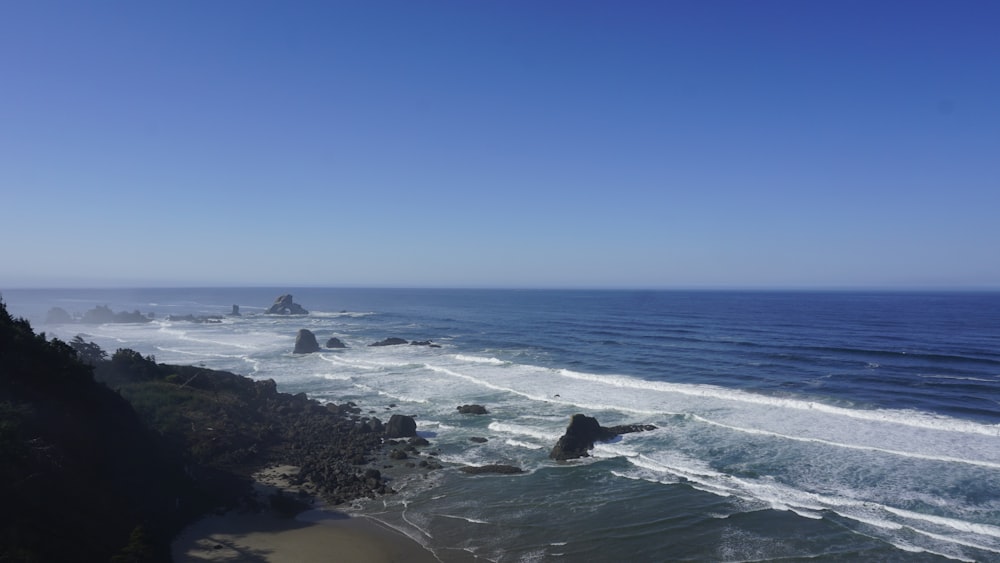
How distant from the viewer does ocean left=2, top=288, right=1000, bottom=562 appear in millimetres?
16344

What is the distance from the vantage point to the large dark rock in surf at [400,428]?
26795 mm

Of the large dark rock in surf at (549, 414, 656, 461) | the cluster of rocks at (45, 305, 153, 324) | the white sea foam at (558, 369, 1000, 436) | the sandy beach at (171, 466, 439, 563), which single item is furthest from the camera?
the cluster of rocks at (45, 305, 153, 324)

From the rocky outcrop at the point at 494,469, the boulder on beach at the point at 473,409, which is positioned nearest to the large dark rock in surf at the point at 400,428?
the boulder on beach at the point at 473,409

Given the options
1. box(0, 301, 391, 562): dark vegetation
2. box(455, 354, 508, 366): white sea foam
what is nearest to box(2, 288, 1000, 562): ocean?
box(455, 354, 508, 366): white sea foam

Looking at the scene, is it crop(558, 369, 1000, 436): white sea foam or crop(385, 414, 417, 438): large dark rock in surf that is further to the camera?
crop(385, 414, 417, 438): large dark rock in surf

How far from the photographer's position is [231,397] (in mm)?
30719

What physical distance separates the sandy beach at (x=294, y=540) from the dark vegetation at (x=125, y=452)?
789 millimetres

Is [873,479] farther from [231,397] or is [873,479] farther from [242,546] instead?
[231,397]

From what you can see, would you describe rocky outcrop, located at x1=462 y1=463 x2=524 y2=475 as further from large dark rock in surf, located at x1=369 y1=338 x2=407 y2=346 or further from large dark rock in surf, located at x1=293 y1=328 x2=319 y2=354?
large dark rock in surf, located at x1=369 y1=338 x2=407 y2=346

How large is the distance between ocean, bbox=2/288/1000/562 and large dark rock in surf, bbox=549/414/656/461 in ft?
1.89

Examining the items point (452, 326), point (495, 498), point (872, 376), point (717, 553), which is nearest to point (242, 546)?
point (495, 498)

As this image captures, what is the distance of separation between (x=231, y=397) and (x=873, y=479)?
3044 centimetres

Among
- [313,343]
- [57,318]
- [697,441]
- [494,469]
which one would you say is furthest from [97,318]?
[697,441]

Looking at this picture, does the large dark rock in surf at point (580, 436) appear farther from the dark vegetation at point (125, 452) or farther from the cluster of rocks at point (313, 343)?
the cluster of rocks at point (313, 343)
